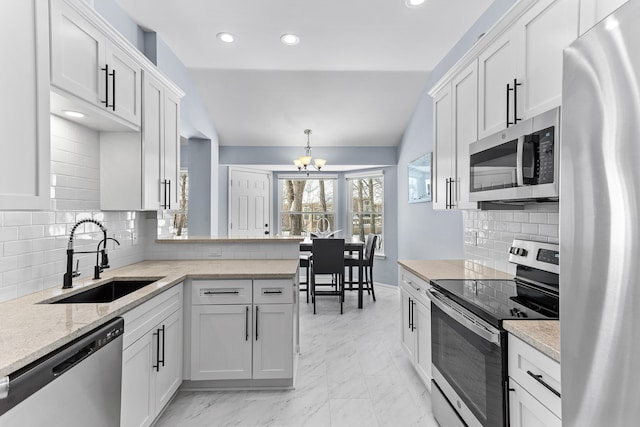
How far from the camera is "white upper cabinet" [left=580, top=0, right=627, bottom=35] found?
124 centimetres

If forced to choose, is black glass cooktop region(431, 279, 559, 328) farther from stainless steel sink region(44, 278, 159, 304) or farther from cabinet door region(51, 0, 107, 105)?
cabinet door region(51, 0, 107, 105)

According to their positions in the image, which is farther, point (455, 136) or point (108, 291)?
point (455, 136)

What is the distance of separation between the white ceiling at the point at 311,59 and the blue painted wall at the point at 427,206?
4.3 inches

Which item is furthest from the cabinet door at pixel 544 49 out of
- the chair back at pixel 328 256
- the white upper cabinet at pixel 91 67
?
the chair back at pixel 328 256

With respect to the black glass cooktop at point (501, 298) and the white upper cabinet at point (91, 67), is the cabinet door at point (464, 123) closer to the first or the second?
the black glass cooktop at point (501, 298)

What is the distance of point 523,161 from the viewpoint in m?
1.55

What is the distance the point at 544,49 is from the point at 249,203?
500cm

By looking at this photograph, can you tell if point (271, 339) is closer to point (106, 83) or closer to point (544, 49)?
point (106, 83)

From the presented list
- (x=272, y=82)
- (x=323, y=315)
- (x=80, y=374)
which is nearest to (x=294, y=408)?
(x=80, y=374)

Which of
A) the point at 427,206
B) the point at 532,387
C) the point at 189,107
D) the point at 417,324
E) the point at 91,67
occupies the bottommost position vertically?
the point at 417,324

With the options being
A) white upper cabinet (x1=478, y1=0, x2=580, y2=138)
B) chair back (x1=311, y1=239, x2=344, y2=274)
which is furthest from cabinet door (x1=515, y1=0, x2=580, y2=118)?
chair back (x1=311, y1=239, x2=344, y2=274)

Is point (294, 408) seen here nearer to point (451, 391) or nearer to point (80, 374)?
point (451, 391)

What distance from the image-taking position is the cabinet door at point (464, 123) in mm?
2271

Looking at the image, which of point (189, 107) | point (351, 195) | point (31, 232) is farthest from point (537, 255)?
point (351, 195)
